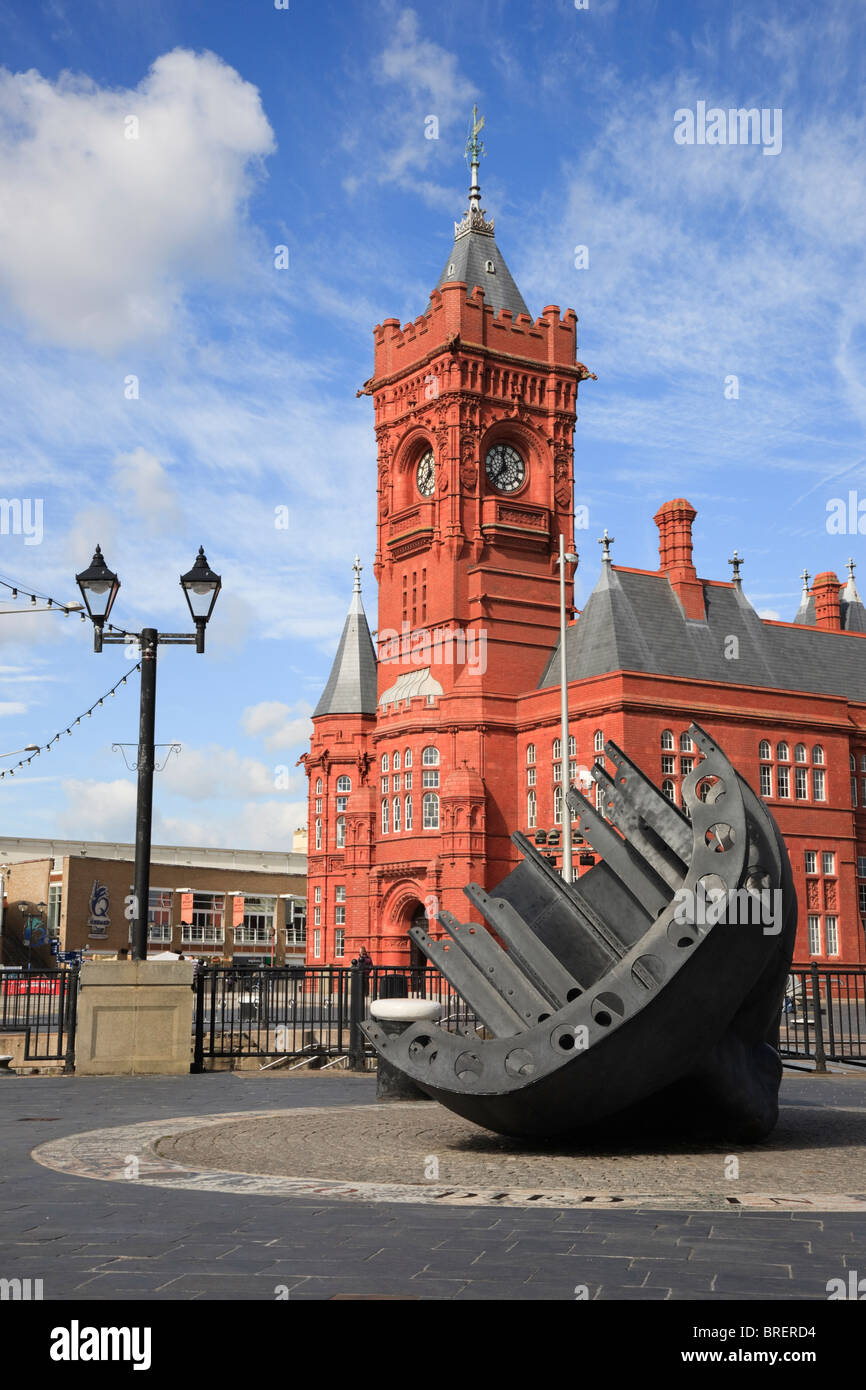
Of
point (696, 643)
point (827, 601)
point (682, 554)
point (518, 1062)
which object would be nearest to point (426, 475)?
point (682, 554)

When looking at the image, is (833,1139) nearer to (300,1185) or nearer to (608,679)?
(300,1185)

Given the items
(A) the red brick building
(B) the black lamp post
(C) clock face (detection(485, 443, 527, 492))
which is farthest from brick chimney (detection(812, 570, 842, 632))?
(B) the black lamp post

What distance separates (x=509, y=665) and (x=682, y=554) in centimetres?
926

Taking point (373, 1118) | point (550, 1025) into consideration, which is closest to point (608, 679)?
point (373, 1118)

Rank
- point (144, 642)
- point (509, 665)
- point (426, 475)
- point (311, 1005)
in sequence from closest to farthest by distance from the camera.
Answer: point (144, 642) → point (311, 1005) → point (509, 665) → point (426, 475)

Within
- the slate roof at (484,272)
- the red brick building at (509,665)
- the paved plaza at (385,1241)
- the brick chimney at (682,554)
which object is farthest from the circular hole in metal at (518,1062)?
the slate roof at (484,272)

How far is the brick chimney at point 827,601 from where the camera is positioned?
2795 inches

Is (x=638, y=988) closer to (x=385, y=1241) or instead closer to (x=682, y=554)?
(x=385, y=1241)

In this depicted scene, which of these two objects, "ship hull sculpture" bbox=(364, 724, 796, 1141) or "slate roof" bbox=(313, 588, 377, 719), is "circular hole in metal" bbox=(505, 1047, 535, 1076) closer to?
"ship hull sculpture" bbox=(364, 724, 796, 1141)

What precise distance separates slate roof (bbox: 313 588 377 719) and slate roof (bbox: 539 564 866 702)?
14.8m

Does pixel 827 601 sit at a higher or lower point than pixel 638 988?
higher

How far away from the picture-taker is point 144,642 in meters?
16.7

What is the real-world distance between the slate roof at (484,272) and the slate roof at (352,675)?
63.8 ft

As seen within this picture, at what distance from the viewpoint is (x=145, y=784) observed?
1617 centimetres
